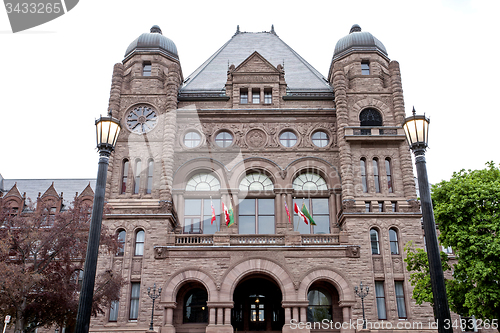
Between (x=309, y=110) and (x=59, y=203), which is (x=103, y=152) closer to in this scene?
(x=309, y=110)

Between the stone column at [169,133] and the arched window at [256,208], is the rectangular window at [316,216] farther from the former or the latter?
the stone column at [169,133]

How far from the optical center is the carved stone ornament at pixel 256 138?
3300 centimetres

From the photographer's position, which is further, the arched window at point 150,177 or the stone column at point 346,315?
the arched window at point 150,177

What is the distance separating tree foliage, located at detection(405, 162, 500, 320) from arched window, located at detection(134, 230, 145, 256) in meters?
16.9

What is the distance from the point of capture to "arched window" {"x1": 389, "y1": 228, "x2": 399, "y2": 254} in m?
28.7

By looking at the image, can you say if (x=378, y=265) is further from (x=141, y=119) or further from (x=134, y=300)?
(x=141, y=119)

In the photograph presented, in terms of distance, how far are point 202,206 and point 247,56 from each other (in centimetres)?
1660

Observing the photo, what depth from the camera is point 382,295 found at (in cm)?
2758

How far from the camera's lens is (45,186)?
143ft

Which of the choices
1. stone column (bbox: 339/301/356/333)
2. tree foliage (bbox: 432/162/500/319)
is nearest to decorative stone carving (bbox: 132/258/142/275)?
stone column (bbox: 339/301/356/333)

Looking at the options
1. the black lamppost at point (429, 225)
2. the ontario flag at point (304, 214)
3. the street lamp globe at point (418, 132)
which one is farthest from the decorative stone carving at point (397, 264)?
the street lamp globe at point (418, 132)

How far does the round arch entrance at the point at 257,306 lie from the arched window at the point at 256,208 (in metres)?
3.56

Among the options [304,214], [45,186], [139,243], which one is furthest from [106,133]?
[45,186]

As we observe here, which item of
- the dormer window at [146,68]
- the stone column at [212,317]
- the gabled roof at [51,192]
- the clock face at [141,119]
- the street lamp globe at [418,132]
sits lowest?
the stone column at [212,317]
